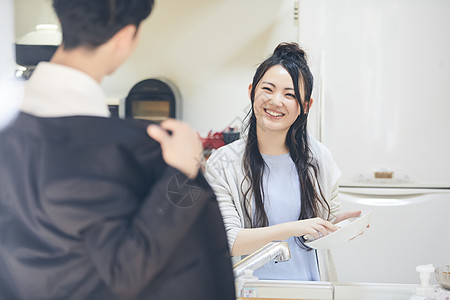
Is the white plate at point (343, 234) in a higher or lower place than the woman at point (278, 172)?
lower

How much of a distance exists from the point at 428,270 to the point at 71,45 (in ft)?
2.44

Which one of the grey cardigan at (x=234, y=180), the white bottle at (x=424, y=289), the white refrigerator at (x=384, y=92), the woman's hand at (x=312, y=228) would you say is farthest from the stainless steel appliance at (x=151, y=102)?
the white refrigerator at (x=384, y=92)

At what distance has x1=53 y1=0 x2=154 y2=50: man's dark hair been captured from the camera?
41cm

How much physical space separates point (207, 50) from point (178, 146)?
0.53m

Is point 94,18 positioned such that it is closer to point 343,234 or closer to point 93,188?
point 93,188

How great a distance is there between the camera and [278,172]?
2.70 ft

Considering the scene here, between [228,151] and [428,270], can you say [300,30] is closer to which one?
[228,151]

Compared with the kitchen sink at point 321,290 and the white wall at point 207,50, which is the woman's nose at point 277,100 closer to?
the white wall at point 207,50

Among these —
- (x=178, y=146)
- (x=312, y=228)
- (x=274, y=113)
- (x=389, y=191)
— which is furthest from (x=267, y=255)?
(x=389, y=191)

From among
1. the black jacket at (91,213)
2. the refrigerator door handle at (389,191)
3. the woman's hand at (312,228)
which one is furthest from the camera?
the refrigerator door handle at (389,191)

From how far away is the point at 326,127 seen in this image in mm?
1389

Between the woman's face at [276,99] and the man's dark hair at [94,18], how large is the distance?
36 centimetres

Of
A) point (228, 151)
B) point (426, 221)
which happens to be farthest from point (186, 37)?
point (426, 221)

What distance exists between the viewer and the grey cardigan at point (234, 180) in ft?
2.55
